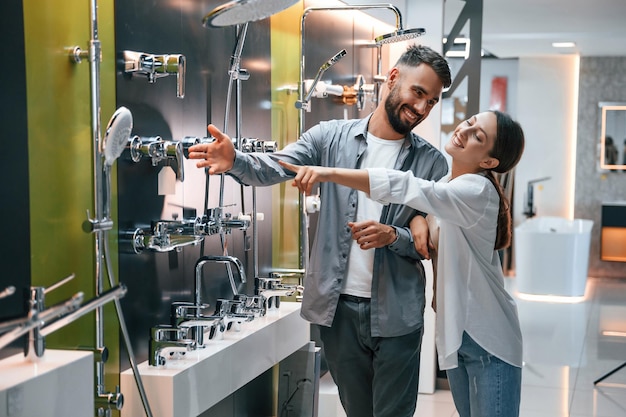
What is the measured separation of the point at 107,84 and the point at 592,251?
8.52 metres

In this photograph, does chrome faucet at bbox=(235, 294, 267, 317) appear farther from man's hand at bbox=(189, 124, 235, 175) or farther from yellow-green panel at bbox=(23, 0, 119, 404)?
man's hand at bbox=(189, 124, 235, 175)

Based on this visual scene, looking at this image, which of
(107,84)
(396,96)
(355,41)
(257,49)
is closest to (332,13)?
(355,41)

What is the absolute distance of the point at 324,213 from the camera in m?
2.62

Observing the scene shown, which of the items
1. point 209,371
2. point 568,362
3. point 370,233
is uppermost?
point 370,233

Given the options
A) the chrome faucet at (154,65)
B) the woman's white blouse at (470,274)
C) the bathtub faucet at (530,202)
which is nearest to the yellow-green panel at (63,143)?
the chrome faucet at (154,65)

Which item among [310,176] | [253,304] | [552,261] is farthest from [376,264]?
[552,261]

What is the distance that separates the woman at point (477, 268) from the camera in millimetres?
2182

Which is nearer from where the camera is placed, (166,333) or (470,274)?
(470,274)

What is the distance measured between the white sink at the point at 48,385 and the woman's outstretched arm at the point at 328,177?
26.1 inches

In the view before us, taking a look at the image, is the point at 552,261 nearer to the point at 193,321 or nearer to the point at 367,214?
the point at 367,214

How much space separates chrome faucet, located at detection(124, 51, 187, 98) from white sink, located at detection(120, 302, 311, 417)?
799mm

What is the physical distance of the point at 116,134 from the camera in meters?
2.04

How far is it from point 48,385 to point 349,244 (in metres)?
1.07

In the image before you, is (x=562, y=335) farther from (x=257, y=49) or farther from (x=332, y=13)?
(x=257, y=49)
